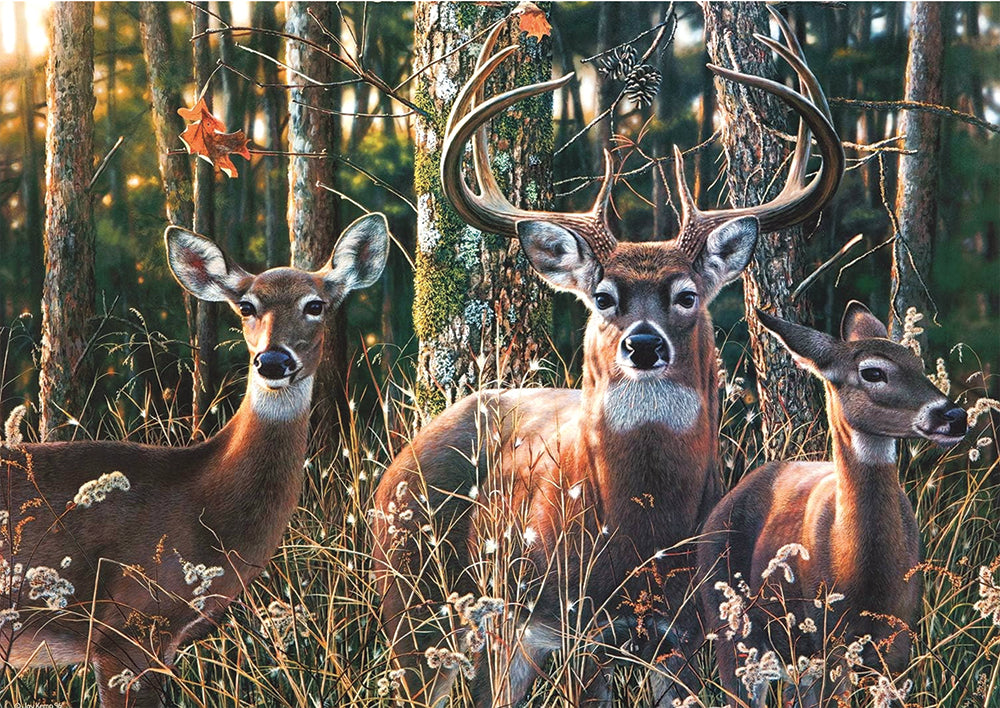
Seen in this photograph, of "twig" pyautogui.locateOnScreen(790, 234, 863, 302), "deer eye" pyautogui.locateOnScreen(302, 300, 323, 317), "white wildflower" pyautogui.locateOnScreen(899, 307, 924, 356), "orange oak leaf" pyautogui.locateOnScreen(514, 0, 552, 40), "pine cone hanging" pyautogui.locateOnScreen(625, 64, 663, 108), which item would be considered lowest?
"white wildflower" pyautogui.locateOnScreen(899, 307, 924, 356)

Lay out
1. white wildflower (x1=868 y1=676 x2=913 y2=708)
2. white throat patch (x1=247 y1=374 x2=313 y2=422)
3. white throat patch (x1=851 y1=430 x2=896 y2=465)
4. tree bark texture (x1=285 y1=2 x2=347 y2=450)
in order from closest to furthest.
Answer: white wildflower (x1=868 y1=676 x2=913 y2=708), white throat patch (x1=851 y1=430 x2=896 y2=465), white throat patch (x1=247 y1=374 x2=313 y2=422), tree bark texture (x1=285 y1=2 x2=347 y2=450)

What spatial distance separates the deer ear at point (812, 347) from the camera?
11.0 feet

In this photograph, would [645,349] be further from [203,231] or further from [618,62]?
[203,231]

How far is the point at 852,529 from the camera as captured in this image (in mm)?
3223

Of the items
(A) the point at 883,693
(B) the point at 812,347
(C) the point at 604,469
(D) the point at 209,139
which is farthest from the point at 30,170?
(A) the point at 883,693

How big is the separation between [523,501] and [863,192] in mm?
1764

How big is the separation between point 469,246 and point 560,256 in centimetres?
89

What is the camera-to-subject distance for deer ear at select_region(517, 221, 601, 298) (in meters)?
3.50

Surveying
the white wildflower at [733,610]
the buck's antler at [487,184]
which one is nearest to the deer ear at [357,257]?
the buck's antler at [487,184]

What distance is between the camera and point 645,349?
3.25 meters

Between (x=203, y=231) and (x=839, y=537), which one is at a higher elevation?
(x=203, y=231)

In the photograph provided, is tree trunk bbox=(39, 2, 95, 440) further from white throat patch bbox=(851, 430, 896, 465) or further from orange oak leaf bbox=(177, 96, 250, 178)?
white throat patch bbox=(851, 430, 896, 465)

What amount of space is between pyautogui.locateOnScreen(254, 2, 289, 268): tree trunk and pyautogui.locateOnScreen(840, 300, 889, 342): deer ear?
6.85ft

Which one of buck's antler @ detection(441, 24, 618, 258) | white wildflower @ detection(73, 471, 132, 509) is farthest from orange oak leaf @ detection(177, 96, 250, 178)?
white wildflower @ detection(73, 471, 132, 509)
